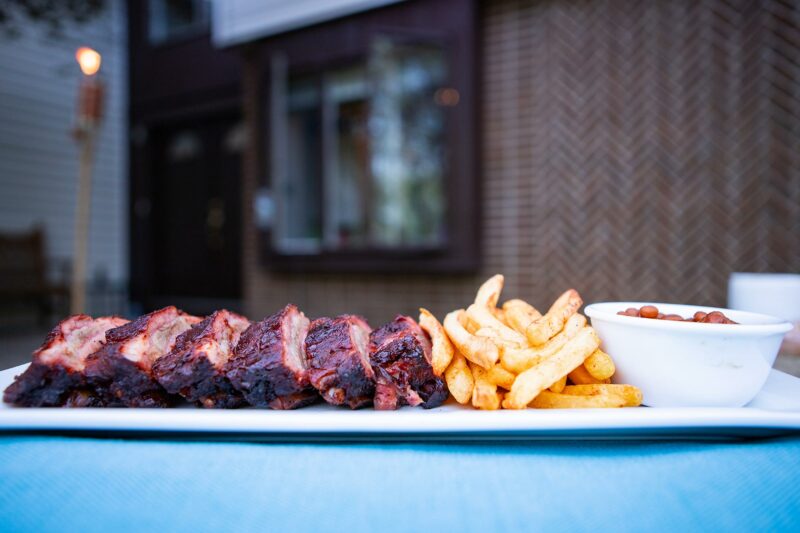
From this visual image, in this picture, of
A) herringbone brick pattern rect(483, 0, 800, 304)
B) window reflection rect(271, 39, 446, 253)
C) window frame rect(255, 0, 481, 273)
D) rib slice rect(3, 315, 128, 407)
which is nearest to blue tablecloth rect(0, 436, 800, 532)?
rib slice rect(3, 315, 128, 407)

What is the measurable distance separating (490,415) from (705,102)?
15.7 feet

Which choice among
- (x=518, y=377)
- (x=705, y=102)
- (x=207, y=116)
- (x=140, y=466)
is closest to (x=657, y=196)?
(x=705, y=102)

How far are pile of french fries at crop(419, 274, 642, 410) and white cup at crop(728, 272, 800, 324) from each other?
0.88 meters

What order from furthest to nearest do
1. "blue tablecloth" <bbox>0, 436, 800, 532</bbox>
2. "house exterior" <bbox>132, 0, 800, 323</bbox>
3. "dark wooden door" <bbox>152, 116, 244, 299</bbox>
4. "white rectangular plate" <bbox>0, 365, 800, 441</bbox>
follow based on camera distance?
"dark wooden door" <bbox>152, 116, 244, 299</bbox> < "house exterior" <bbox>132, 0, 800, 323</bbox> < "white rectangular plate" <bbox>0, 365, 800, 441</bbox> < "blue tablecloth" <bbox>0, 436, 800, 532</bbox>

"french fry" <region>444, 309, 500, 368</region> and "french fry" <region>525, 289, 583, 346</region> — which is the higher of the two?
"french fry" <region>525, 289, 583, 346</region>

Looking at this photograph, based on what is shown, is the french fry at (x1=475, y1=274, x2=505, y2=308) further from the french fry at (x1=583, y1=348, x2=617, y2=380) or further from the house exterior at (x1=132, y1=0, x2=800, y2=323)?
the house exterior at (x1=132, y1=0, x2=800, y2=323)

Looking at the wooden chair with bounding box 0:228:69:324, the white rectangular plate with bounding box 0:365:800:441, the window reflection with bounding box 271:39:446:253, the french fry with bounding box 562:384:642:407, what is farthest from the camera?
the wooden chair with bounding box 0:228:69:324

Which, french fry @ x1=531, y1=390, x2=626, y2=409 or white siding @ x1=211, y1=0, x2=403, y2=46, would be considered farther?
white siding @ x1=211, y1=0, x2=403, y2=46

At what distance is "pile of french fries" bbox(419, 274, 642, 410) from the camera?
1069 millimetres

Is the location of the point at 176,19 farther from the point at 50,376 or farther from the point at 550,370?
the point at 550,370

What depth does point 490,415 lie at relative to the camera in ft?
3.21

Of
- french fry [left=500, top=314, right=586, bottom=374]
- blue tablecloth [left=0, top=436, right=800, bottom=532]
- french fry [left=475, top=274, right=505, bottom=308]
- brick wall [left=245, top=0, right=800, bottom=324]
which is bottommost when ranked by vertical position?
blue tablecloth [left=0, top=436, right=800, bottom=532]

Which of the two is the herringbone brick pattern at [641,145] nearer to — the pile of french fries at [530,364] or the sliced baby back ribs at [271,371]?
the pile of french fries at [530,364]

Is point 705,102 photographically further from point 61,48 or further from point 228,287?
point 61,48
